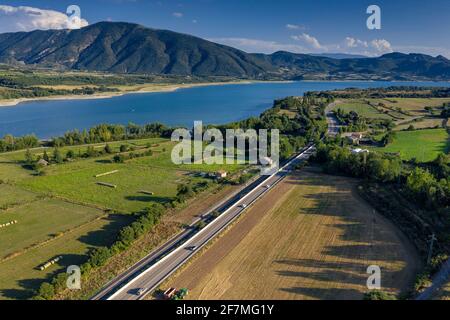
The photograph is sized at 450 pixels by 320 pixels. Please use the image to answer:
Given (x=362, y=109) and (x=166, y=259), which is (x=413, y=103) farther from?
(x=166, y=259)

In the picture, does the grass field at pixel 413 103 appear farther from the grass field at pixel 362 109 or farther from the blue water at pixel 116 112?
the blue water at pixel 116 112

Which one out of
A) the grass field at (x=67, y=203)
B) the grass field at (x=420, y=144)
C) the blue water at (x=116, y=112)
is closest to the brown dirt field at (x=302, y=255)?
the grass field at (x=67, y=203)

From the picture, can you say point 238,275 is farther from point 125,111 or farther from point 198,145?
point 125,111

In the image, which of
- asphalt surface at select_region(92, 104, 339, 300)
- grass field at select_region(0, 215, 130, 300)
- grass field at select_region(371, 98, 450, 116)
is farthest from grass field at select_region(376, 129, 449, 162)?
grass field at select_region(0, 215, 130, 300)

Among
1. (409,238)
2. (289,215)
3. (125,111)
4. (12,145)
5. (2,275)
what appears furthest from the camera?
(125,111)

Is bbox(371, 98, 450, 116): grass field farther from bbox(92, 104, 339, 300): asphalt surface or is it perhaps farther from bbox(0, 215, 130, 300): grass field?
bbox(0, 215, 130, 300): grass field

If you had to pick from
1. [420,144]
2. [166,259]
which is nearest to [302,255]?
[166,259]
